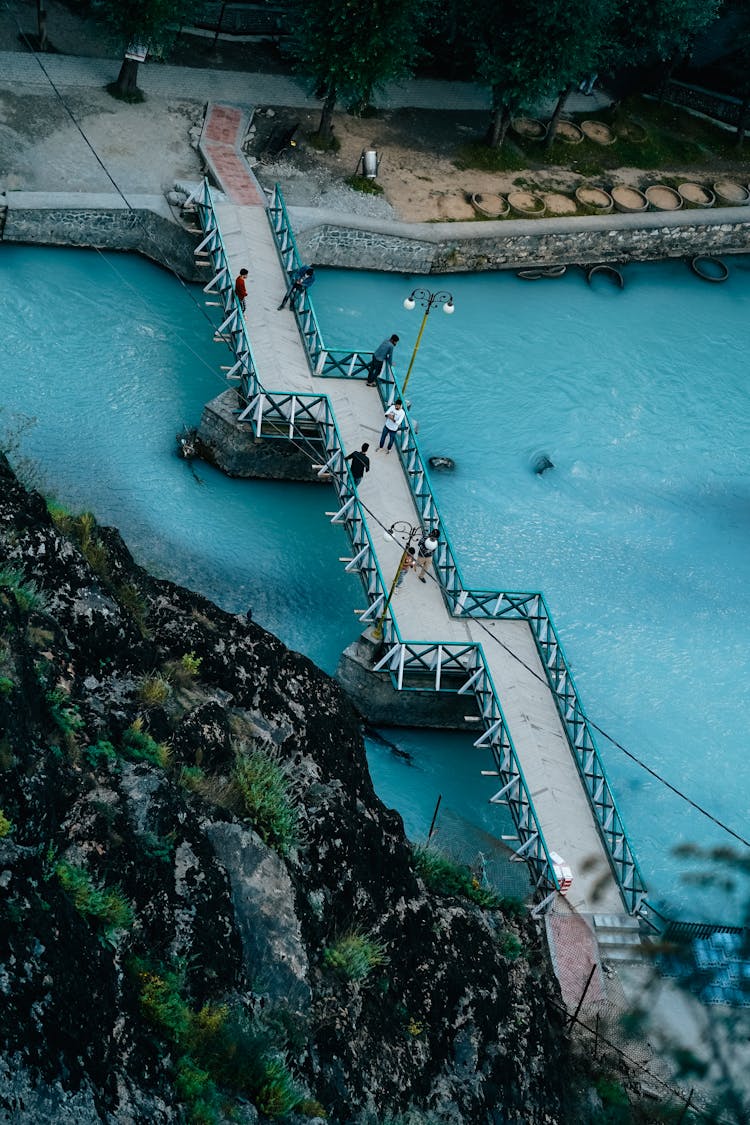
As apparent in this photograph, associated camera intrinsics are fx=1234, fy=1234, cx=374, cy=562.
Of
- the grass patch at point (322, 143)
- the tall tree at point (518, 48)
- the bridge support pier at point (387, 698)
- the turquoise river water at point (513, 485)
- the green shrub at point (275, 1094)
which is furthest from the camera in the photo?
the grass patch at point (322, 143)

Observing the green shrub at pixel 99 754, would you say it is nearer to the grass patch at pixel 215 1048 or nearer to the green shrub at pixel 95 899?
the green shrub at pixel 95 899

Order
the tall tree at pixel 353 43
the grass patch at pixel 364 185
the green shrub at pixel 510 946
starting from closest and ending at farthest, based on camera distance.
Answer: the green shrub at pixel 510 946
the tall tree at pixel 353 43
the grass patch at pixel 364 185

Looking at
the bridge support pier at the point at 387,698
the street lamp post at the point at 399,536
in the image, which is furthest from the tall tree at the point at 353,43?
the bridge support pier at the point at 387,698

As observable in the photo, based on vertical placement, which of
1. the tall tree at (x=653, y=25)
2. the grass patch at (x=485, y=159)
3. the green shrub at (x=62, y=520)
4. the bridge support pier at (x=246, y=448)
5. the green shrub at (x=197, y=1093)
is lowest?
the green shrub at (x=197, y=1093)

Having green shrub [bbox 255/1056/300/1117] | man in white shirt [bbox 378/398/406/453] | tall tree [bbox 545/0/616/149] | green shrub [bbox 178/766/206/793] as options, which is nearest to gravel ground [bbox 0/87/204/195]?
man in white shirt [bbox 378/398/406/453]

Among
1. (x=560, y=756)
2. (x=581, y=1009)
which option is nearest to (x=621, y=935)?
(x=581, y=1009)

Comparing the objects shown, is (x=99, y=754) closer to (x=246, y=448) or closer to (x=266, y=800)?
(x=266, y=800)
